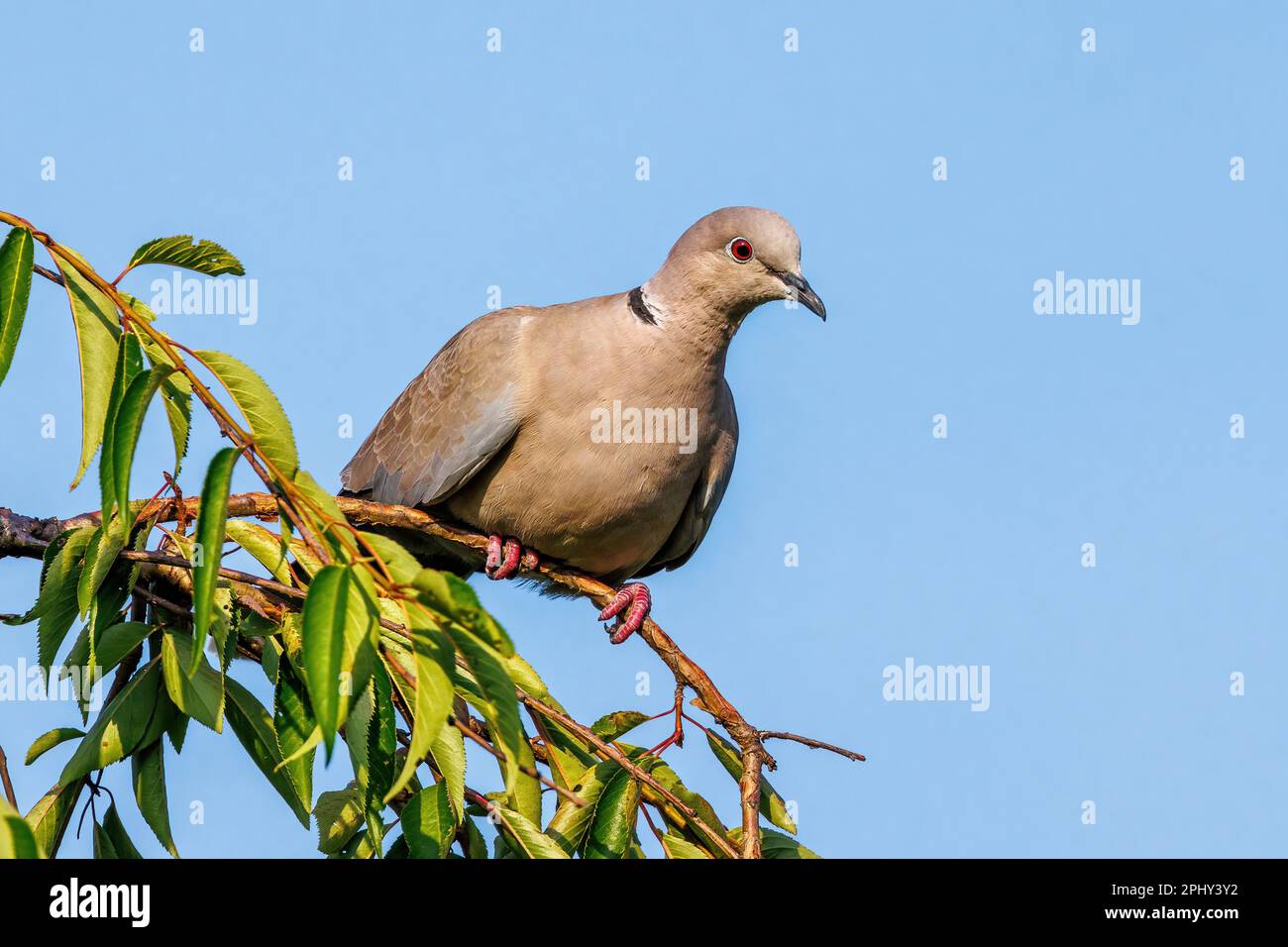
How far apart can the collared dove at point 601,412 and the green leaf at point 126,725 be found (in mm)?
2180

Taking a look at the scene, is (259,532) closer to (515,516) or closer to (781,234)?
(515,516)

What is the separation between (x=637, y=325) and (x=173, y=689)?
9.18ft

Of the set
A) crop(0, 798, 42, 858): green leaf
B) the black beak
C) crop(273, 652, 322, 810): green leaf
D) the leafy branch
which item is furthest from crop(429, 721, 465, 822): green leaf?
the black beak

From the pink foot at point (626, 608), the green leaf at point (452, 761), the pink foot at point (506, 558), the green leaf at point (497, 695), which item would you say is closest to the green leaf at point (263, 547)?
the green leaf at point (452, 761)

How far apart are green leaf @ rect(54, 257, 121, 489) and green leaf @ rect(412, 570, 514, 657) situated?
87 cm

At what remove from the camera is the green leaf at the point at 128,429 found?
2229 millimetres

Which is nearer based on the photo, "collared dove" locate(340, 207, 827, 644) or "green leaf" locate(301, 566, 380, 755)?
"green leaf" locate(301, 566, 380, 755)

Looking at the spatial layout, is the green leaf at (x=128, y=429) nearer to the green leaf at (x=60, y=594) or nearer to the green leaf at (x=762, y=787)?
the green leaf at (x=60, y=594)

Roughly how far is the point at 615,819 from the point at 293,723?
79 centimetres

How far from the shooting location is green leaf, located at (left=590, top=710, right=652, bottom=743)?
3.63 meters

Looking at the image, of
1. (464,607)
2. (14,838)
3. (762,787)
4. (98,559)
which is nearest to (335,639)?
(464,607)

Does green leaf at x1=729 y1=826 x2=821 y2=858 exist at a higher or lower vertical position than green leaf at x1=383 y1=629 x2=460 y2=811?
lower

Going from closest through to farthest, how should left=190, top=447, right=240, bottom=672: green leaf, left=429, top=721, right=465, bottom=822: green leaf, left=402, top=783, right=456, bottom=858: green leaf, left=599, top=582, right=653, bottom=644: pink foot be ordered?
left=190, top=447, right=240, bottom=672: green leaf < left=429, top=721, right=465, bottom=822: green leaf < left=402, top=783, right=456, bottom=858: green leaf < left=599, top=582, right=653, bottom=644: pink foot

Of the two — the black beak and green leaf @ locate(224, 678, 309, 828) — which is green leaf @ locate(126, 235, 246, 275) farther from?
the black beak
